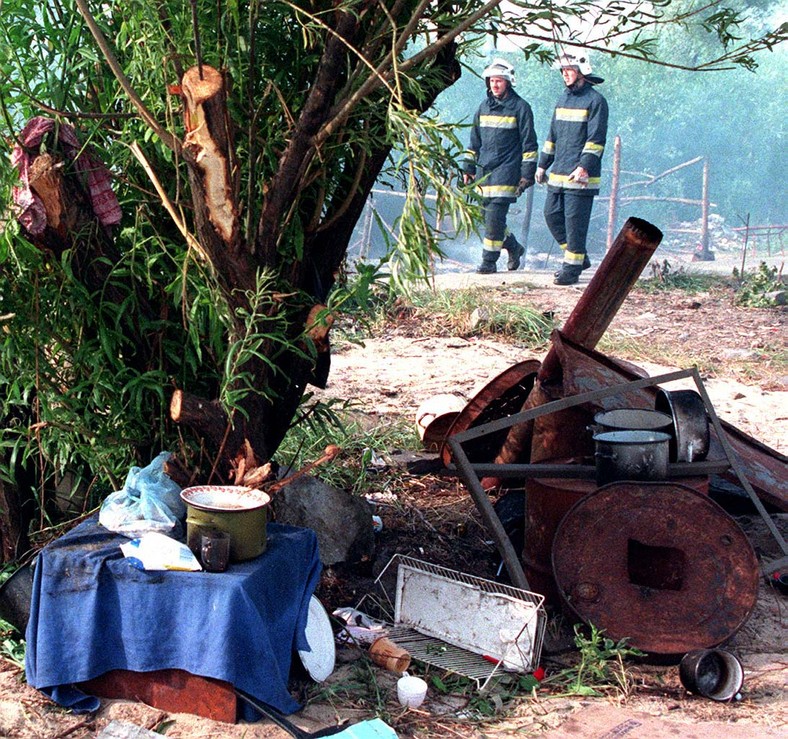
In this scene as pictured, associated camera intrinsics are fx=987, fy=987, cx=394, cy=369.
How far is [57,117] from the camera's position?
339 cm

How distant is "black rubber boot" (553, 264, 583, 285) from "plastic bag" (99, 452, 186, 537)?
9.21 metres

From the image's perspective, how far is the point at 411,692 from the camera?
11.2 ft

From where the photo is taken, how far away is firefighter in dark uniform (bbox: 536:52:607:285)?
12289 mm

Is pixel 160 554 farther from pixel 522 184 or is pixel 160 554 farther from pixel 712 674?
pixel 522 184

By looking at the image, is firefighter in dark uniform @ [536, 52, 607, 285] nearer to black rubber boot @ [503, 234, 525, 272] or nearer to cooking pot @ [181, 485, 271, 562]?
black rubber boot @ [503, 234, 525, 272]

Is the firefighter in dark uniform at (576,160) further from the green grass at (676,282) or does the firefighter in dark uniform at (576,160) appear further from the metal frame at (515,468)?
the metal frame at (515,468)

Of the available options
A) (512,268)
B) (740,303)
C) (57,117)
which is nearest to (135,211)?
(57,117)

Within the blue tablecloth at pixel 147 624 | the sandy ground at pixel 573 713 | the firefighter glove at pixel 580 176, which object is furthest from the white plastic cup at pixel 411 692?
the firefighter glove at pixel 580 176

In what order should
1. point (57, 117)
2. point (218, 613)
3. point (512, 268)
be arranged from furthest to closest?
point (512, 268) < point (57, 117) < point (218, 613)

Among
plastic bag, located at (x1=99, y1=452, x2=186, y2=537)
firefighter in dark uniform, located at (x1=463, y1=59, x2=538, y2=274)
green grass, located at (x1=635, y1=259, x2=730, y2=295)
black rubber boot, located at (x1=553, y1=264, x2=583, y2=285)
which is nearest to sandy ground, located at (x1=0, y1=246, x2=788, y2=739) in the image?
plastic bag, located at (x1=99, y1=452, x2=186, y2=537)

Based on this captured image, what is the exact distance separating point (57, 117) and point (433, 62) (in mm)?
1360

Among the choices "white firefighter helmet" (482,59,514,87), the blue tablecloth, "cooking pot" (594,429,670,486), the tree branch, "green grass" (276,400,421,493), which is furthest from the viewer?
"white firefighter helmet" (482,59,514,87)

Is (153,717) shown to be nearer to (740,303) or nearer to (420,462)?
Result: (420,462)

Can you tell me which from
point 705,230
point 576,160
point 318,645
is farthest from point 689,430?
point 705,230
